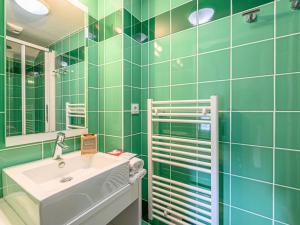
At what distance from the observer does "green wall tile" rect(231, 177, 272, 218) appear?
931 millimetres

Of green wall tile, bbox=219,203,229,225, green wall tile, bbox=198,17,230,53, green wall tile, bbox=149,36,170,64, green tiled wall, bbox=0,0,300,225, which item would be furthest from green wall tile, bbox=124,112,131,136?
green wall tile, bbox=219,203,229,225

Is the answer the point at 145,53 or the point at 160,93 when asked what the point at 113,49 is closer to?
the point at 145,53

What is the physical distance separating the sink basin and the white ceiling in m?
0.79

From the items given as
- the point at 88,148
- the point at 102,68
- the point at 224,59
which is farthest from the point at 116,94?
the point at 224,59

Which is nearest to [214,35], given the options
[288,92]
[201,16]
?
[201,16]

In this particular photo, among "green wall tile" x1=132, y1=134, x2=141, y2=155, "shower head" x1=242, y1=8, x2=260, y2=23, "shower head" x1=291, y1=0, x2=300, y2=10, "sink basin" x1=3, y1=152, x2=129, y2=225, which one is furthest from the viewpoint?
"green wall tile" x1=132, y1=134, x2=141, y2=155

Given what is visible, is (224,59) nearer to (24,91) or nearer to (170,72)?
(170,72)

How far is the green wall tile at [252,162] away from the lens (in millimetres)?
927

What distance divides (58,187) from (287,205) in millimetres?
1171

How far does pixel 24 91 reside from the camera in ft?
3.17

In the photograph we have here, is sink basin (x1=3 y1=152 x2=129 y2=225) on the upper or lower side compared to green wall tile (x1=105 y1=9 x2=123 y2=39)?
lower

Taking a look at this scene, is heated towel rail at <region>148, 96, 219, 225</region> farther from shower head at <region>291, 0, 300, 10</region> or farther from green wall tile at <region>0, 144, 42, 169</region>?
green wall tile at <region>0, 144, 42, 169</region>

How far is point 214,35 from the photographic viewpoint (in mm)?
1082

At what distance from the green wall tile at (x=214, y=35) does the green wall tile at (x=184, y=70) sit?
0.35 feet
